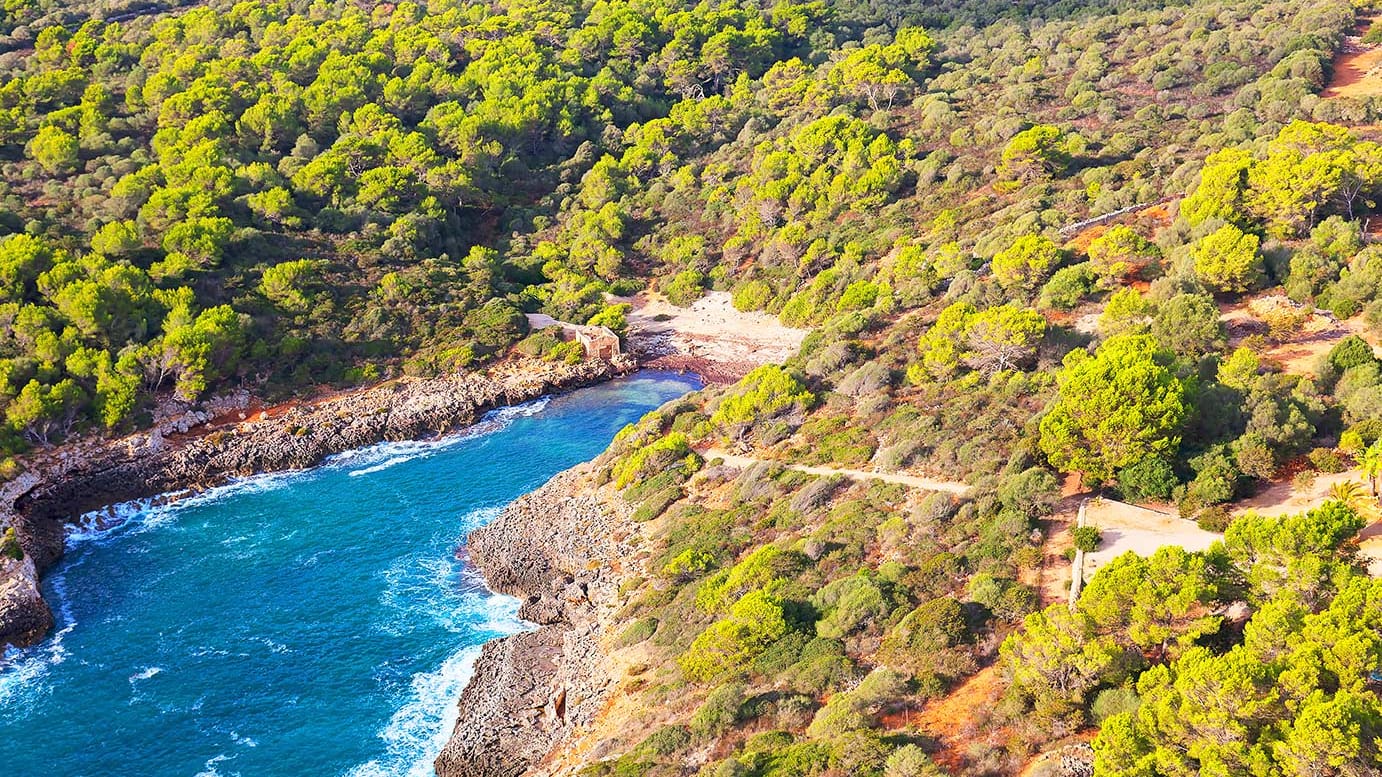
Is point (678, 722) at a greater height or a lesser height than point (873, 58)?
lesser

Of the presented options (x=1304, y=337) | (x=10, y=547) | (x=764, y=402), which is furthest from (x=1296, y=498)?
(x=10, y=547)

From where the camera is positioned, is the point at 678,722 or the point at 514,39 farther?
the point at 514,39

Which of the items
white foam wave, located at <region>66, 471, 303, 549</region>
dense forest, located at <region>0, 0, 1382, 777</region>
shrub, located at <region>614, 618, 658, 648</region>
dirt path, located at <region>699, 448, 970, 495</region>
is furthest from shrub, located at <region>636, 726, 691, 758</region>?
white foam wave, located at <region>66, 471, 303, 549</region>

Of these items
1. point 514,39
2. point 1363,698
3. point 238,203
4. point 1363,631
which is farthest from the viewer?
point 514,39

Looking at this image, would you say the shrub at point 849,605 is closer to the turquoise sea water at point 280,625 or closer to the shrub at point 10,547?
the turquoise sea water at point 280,625

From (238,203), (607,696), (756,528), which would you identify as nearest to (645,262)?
(238,203)

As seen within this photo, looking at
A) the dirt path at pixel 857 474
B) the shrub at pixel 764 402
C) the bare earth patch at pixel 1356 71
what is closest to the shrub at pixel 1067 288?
the shrub at pixel 764 402

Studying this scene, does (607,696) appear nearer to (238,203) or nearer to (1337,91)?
(238,203)
